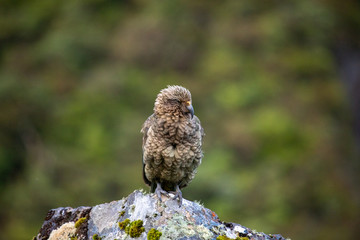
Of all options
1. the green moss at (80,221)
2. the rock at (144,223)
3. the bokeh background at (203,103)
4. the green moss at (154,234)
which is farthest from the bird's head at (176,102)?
the bokeh background at (203,103)

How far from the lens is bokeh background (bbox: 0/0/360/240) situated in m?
16.3

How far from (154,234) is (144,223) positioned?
0.25 m

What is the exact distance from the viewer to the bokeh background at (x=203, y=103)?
16.3 metres

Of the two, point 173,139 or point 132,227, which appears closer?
point 132,227

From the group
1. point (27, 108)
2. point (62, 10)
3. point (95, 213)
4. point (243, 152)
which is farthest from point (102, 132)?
point (95, 213)

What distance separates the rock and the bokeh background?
9.25 metres

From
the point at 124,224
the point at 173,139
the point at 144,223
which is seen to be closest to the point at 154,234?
the point at 144,223

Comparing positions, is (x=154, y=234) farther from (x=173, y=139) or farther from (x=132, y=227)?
(x=173, y=139)

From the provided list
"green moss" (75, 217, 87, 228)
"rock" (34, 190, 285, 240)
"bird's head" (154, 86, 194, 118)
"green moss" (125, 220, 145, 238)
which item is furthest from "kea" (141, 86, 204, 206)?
"green moss" (125, 220, 145, 238)

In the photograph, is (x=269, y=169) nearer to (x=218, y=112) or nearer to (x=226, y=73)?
(x=218, y=112)

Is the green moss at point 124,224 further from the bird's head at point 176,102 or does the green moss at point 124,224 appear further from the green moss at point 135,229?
the bird's head at point 176,102

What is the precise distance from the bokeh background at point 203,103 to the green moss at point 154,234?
9.85 metres

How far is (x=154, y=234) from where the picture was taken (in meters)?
5.38

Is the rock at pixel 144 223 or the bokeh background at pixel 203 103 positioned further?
the bokeh background at pixel 203 103
